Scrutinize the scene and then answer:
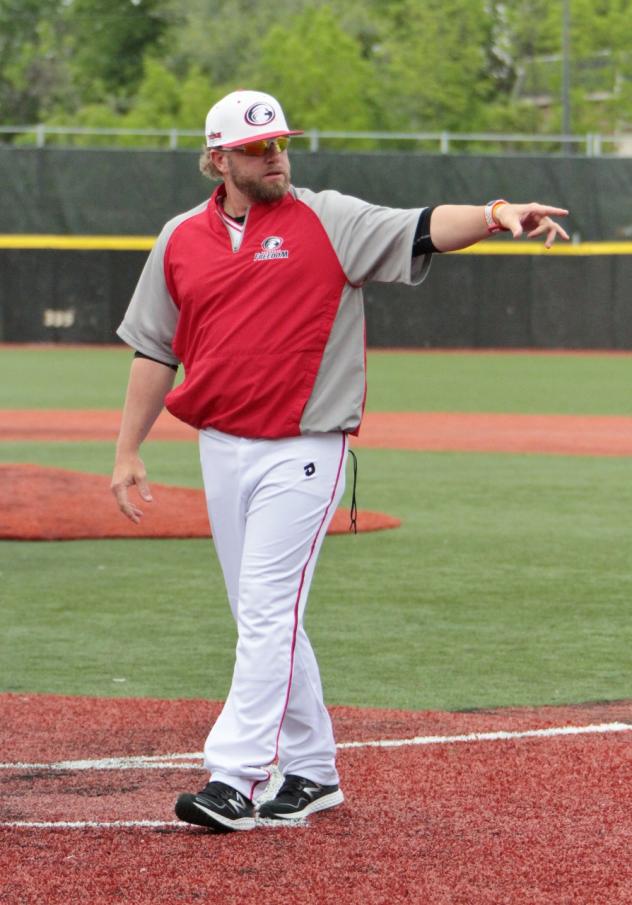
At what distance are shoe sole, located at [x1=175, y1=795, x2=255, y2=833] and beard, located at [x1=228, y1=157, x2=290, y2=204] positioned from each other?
148cm

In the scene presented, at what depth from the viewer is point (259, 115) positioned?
4.31m

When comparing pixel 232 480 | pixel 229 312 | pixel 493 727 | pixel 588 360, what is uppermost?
pixel 229 312

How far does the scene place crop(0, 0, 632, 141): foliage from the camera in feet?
171

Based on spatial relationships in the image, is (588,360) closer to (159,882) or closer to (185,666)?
(185,666)

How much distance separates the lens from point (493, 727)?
5.61 m

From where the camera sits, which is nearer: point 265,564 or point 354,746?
point 265,564

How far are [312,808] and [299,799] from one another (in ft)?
0.14

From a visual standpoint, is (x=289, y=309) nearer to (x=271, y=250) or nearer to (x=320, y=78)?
(x=271, y=250)

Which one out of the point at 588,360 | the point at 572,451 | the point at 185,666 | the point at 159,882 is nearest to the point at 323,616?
the point at 185,666

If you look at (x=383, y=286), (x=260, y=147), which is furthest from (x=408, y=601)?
(x=383, y=286)

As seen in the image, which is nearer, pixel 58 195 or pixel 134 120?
A: pixel 58 195

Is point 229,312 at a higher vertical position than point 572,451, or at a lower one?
higher

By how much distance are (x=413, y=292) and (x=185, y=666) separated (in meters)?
23.9

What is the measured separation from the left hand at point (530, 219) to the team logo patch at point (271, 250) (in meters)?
0.54
